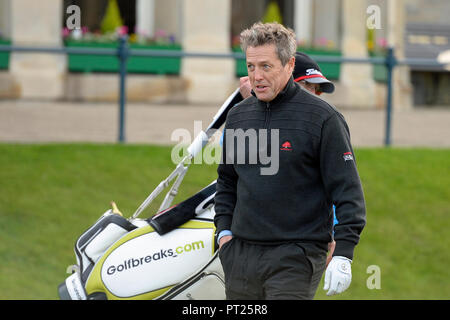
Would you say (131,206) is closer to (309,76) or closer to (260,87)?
(309,76)

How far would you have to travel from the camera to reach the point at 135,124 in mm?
11734

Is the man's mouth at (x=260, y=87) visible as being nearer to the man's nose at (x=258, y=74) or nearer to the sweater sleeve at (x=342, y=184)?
the man's nose at (x=258, y=74)

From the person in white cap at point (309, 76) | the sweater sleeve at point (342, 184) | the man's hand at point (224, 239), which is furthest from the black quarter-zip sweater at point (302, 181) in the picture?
the person in white cap at point (309, 76)

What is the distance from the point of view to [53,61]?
50.1 ft

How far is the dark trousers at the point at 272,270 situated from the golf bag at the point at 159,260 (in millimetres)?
443

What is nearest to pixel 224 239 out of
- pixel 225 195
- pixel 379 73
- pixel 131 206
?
pixel 225 195

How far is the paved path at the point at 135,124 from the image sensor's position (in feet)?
33.1

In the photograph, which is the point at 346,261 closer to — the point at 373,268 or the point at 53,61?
the point at 373,268

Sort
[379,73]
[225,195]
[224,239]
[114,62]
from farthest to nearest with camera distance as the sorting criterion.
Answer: [379,73] < [114,62] < [225,195] < [224,239]

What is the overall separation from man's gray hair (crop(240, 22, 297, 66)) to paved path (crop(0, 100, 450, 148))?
6.18 metres

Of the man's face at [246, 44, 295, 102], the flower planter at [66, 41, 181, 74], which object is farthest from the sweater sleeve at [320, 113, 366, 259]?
the flower planter at [66, 41, 181, 74]

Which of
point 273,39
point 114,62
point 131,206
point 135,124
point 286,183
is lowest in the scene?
point 131,206

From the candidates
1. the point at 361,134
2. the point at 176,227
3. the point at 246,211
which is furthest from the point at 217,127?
the point at 361,134

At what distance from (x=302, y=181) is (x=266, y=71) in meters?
0.50
